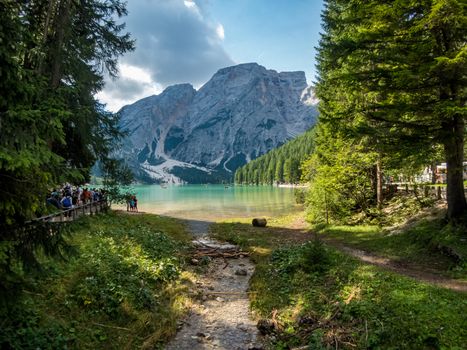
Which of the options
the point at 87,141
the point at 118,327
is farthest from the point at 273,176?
the point at 118,327

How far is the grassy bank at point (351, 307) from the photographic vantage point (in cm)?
720

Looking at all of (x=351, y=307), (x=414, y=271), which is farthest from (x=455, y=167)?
(x=351, y=307)

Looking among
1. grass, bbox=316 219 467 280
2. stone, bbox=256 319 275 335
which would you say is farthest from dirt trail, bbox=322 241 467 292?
stone, bbox=256 319 275 335

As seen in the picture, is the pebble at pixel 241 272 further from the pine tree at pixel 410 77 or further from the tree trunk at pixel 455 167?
the tree trunk at pixel 455 167

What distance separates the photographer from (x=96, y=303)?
913 centimetres

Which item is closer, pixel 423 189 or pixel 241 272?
pixel 241 272

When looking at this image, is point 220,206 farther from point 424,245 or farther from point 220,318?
point 220,318

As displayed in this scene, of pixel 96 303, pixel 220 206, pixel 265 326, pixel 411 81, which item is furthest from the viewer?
pixel 220 206

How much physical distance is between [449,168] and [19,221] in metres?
16.5

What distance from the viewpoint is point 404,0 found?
13531 millimetres

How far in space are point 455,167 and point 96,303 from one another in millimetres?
15200

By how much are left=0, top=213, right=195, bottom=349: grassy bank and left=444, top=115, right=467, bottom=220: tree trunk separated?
12350 millimetres

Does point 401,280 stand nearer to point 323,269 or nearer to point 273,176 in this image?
point 323,269

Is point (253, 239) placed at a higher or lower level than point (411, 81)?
lower
